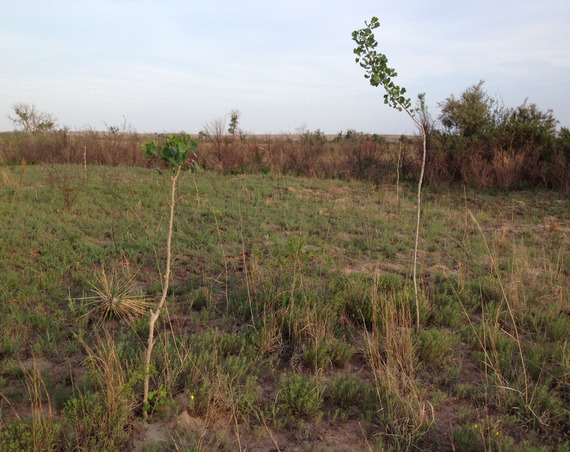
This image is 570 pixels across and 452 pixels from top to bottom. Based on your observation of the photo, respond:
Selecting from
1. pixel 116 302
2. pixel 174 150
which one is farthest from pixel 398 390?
pixel 116 302

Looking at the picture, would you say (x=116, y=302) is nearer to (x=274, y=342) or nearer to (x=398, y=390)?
(x=274, y=342)

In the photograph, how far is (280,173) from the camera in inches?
453

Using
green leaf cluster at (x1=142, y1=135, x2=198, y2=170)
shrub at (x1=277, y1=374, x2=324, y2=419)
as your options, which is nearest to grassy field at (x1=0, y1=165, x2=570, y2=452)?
shrub at (x1=277, y1=374, x2=324, y2=419)

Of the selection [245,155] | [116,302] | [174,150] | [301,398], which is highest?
[245,155]

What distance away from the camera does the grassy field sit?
2398mm

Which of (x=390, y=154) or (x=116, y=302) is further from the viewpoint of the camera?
(x=390, y=154)

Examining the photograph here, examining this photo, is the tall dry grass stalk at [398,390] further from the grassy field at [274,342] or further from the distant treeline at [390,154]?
the distant treeline at [390,154]

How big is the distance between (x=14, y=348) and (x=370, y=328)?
2764mm

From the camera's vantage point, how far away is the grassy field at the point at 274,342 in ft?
7.87

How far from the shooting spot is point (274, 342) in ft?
10.7

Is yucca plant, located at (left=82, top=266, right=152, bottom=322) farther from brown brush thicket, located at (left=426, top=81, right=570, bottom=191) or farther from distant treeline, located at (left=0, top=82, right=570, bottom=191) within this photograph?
brown brush thicket, located at (left=426, top=81, right=570, bottom=191)

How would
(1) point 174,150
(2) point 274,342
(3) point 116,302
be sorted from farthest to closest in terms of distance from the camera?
(3) point 116,302, (2) point 274,342, (1) point 174,150

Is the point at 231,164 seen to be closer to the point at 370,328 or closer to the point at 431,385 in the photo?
the point at 370,328

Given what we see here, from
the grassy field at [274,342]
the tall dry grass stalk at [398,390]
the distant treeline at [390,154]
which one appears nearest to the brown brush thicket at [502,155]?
the distant treeline at [390,154]
